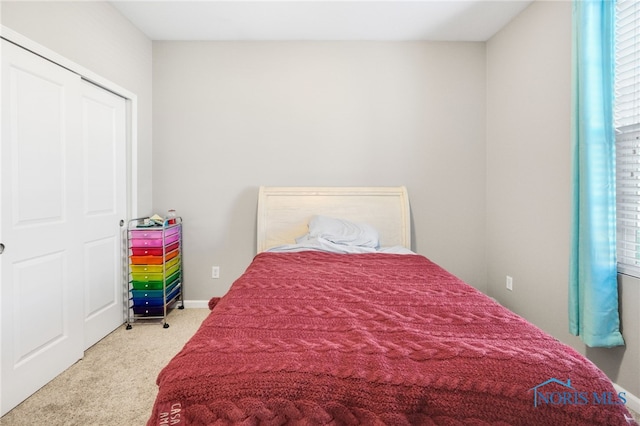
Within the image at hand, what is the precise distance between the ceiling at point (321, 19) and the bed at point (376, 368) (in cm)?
228

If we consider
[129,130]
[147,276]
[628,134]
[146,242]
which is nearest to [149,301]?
[147,276]

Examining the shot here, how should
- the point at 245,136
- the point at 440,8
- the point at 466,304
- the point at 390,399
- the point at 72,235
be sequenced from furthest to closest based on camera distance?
1. the point at 245,136
2. the point at 440,8
3. the point at 72,235
4. the point at 466,304
5. the point at 390,399

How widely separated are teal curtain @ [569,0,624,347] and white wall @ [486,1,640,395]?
13 cm

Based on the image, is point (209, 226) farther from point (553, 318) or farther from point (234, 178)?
point (553, 318)

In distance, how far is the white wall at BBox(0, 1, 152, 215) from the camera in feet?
6.20

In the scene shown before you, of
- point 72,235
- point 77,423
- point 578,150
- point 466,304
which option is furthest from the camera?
point 72,235

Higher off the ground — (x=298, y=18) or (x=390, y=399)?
(x=298, y=18)

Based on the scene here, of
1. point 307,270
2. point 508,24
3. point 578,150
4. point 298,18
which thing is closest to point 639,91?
point 578,150

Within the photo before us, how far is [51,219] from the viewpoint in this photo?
204 cm

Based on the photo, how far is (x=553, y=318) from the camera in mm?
2352

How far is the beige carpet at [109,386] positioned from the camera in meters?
1.68

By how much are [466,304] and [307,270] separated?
93 centimetres

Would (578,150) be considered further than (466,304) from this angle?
Yes

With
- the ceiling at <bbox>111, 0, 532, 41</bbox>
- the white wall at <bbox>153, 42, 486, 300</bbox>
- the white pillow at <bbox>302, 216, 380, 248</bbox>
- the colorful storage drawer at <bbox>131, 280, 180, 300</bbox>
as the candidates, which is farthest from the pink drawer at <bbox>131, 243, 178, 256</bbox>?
the ceiling at <bbox>111, 0, 532, 41</bbox>
